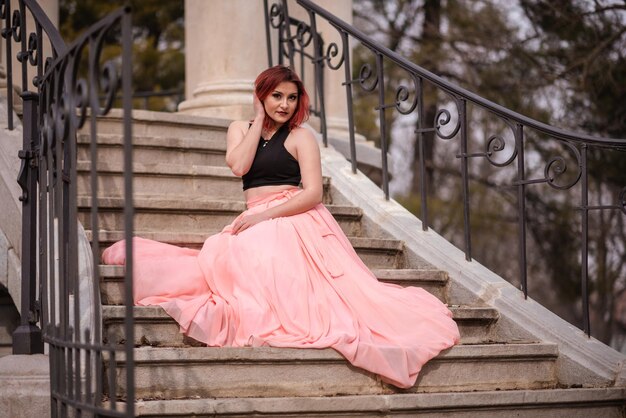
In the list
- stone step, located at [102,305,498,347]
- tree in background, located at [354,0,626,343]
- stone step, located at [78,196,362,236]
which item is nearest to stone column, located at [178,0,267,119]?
stone step, located at [78,196,362,236]

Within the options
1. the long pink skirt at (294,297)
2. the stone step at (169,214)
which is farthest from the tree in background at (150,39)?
the long pink skirt at (294,297)

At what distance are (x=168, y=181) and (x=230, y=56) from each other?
1.91m

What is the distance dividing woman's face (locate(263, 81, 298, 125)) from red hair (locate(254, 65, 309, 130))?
0.02 meters

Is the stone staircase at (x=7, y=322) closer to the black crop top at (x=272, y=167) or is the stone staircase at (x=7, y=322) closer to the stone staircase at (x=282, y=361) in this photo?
the stone staircase at (x=282, y=361)

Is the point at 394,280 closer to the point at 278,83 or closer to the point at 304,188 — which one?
the point at 304,188

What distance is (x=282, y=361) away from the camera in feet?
15.3

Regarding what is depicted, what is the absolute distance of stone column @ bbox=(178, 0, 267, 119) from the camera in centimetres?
798

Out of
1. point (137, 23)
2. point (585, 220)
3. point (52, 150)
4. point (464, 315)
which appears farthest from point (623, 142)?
point (137, 23)

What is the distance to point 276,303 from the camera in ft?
Answer: 16.0

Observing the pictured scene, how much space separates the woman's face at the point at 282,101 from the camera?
5496mm

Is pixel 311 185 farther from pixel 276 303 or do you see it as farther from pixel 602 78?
pixel 602 78

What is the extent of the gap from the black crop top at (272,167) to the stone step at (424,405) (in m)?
1.43

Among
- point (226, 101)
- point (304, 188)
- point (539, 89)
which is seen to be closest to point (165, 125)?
point (226, 101)

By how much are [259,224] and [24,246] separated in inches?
45.6
